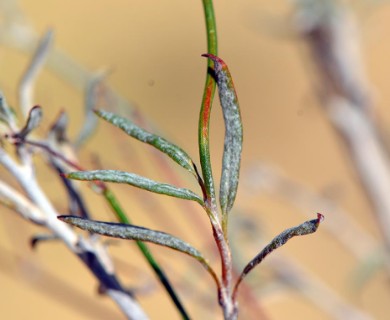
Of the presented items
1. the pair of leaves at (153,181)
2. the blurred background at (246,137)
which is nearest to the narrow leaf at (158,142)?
the pair of leaves at (153,181)

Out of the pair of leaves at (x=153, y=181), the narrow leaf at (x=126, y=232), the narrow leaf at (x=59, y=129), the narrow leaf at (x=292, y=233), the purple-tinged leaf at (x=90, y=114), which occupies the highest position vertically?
the purple-tinged leaf at (x=90, y=114)

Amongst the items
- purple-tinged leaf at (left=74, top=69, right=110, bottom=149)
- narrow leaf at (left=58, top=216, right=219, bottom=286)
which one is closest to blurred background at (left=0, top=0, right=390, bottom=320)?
purple-tinged leaf at (left=74, top=69, right=110, bottom=149)

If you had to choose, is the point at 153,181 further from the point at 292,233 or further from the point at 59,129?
the point at 59,129

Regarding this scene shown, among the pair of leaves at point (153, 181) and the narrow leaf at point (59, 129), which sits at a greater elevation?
the narrow leaf at point (59, 129)

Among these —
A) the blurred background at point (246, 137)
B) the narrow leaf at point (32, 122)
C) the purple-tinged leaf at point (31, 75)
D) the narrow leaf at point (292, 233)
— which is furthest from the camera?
the blurred background at point (246, 137)

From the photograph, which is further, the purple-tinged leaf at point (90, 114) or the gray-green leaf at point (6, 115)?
the purple-tinged leaf at point (90, 114)

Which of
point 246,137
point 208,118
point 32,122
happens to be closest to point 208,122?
point 208,118

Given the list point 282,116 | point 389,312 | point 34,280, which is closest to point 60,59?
point 34,280

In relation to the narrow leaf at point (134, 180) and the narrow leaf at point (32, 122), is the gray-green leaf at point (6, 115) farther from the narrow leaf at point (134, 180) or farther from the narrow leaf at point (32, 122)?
the narrow leaf at point (134, 180)

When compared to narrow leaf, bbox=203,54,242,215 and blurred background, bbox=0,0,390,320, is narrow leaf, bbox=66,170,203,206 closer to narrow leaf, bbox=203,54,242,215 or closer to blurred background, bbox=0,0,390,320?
narrow leaf, bbox=203,54,242,215
